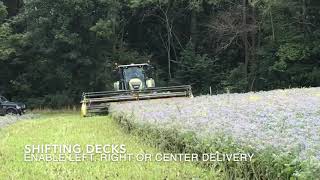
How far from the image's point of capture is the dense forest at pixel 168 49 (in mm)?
41938

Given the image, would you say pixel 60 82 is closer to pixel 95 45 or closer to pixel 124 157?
pixel 95 45

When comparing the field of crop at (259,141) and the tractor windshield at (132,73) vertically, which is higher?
the tractor windshield at (132,73)

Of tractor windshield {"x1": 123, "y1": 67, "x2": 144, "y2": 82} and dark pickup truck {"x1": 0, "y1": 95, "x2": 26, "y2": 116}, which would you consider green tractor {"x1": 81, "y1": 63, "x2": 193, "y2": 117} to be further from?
dark pickup truck {"x1": 0, "y1": 95, "x2": 26, "y2": 116}

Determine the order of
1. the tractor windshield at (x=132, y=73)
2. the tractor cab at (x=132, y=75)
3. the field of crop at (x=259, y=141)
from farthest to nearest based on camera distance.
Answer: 1. the tractor windshield at (x=132, y=73)
2. the tractor cab at (x=132, y=75)
3. the field of crop at (x=259, y=141)

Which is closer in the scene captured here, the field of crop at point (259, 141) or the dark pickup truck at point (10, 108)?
the field of crop at point (259, 141)

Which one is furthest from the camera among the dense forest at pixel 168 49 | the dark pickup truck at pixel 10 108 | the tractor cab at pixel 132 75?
→ the dense forest at pixel 168 49

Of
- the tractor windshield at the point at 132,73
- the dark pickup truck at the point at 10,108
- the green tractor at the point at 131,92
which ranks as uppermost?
the tractor windshield at the point at 132,73

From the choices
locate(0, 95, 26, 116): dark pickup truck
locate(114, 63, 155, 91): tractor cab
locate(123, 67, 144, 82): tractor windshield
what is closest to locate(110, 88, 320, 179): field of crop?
locate(114, 63, 155, 91): tractor cab

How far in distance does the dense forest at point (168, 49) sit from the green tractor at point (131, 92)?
9.79 m

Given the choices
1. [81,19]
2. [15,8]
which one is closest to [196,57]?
[81,19]

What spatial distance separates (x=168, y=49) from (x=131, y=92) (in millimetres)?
22090

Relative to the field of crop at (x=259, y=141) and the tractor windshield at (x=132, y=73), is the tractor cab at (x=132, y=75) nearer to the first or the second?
the tractor windshield at (x=132, y=73)

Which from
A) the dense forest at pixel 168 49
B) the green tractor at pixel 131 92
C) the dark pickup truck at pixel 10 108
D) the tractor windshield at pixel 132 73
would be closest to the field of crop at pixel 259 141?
the green tractor at pixel 131 92

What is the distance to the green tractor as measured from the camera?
27.3 m
